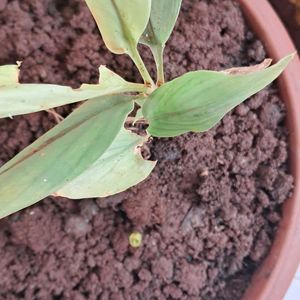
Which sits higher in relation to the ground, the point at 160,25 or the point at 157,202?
the point at 160,25

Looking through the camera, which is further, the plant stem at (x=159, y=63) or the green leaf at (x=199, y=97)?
the plant stem at (x=159, y=63)

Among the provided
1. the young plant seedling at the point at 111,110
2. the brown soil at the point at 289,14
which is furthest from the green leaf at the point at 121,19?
the brown soil at the point at 289,14

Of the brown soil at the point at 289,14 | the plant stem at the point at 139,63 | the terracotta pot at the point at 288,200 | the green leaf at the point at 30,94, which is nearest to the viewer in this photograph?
the green leaf at the point at 30,94

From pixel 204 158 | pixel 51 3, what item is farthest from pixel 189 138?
pixel 51 3

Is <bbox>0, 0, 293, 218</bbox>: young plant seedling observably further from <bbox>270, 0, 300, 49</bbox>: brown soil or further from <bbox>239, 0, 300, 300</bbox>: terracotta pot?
<bbox>270, 0, 300, 49</bbox>: brown soil

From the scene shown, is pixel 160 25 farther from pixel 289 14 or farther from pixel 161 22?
pixel 289 14

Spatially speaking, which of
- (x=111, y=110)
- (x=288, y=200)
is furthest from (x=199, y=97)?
(x=288, y=200)

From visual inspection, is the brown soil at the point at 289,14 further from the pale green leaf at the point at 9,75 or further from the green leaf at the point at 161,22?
the pale green leaf at the point at 9,75
